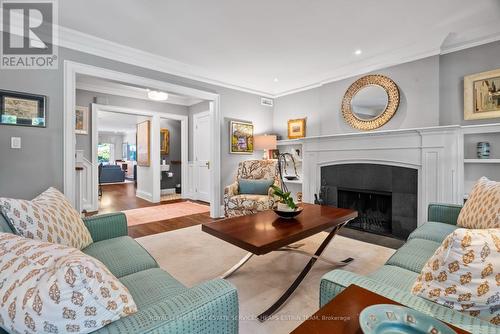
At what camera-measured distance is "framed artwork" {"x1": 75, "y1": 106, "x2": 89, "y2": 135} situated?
4.55 m

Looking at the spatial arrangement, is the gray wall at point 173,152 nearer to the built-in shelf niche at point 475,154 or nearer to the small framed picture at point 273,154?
the small framed picture at point 273,154

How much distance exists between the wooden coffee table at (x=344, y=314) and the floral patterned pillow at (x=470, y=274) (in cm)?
17

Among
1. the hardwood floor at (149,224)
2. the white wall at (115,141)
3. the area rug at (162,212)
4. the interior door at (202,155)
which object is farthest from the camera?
the white wall at (115,141)

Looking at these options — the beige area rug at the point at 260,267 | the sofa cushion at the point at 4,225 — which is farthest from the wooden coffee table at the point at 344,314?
the sofa cushion at the point at 4,225

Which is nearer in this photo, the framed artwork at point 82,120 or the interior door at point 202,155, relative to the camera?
the framed artwork at point 82,120

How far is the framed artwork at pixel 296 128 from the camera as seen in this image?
15.1 ft

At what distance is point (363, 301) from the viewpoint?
812mm

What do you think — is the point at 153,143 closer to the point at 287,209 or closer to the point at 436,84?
the point at 287,209

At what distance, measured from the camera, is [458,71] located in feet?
9.75

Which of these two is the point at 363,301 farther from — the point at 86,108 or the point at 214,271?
the point at 86,108

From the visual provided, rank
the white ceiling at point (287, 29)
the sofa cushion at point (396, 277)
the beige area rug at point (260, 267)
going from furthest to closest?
the white ceiling at point (287, 29) → the beige area rug at point (260, 267) → the sofa cushion at point (396, 277)

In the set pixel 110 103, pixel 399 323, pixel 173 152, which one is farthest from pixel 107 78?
pixel 173 152

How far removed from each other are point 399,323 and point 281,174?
4272 mm

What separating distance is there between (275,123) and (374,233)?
288 centimetres
